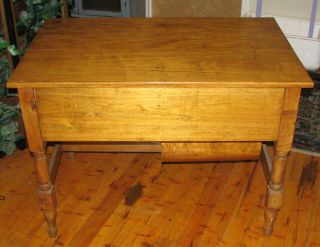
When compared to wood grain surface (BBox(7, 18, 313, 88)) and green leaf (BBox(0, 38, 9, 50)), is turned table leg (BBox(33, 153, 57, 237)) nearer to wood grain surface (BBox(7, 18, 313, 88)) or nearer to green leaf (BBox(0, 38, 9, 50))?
wood grain surface (BBox(7, 18, 313, 88))

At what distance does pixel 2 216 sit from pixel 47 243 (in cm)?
27

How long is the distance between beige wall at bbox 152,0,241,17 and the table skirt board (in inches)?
66.0

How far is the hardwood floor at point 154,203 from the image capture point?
1870 millimetres

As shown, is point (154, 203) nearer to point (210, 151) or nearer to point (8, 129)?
point (210, 151)

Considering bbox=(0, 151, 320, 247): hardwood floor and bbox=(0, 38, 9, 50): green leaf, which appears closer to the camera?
bbox=(0, 151, 320, 247): hardwood floor

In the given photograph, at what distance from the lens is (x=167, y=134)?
61.9 inches

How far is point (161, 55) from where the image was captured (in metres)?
1.63

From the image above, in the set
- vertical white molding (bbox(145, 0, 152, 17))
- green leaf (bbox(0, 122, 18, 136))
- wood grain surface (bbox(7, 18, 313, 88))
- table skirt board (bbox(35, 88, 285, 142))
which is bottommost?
green leaf (bbox(0, 122, 18, 136))

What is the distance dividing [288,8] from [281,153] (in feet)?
5.74

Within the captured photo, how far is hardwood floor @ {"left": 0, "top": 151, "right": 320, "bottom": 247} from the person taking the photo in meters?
1.87

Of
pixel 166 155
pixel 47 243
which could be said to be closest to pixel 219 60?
pixel 166 155

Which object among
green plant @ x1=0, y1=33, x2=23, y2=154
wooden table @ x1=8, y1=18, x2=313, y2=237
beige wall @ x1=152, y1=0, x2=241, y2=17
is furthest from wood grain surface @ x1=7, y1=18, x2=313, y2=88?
beige wall @ x1=152, y1=0, x2=241, y2=17

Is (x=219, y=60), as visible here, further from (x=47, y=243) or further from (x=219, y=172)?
(x=47, y=243)

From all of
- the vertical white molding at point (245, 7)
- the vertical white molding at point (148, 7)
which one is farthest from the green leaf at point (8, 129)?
the vertical white molding at point (245, 7)
